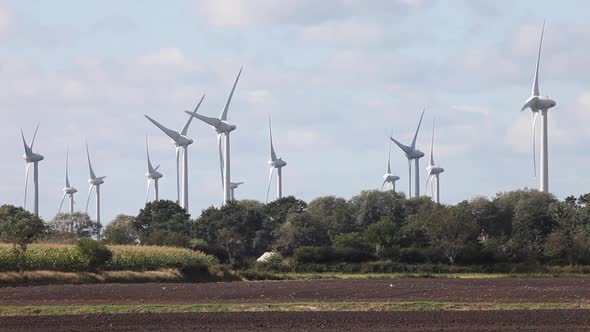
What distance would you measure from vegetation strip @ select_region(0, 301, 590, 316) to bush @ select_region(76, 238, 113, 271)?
2971 cm

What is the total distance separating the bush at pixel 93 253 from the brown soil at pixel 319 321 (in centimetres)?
3543

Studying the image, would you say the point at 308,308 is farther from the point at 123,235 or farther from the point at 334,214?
the point at 334,214

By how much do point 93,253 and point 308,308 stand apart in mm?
33345

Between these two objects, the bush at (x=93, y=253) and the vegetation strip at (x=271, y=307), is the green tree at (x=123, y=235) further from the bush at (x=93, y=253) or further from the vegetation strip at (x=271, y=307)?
the vegetation strip at (x=271, y=307)

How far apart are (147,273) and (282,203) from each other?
94717 mm

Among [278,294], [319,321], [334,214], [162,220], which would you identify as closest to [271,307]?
[319,321]

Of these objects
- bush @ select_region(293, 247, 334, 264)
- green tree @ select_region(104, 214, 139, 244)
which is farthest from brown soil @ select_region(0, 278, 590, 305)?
green tree @ select_region(104, 214, 139, 244)

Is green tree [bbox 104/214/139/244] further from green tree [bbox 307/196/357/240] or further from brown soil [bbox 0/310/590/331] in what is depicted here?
brown soil [bbox 0/310/590/331]

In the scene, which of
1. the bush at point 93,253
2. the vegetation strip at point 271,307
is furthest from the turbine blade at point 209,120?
the vegetation strip at point 271,307

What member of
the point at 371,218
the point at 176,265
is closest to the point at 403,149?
the point at 371,218

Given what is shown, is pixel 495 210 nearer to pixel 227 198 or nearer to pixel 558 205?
pixel 558 205

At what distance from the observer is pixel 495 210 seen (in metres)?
156

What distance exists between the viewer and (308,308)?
53.9 m

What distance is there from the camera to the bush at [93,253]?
275ft
